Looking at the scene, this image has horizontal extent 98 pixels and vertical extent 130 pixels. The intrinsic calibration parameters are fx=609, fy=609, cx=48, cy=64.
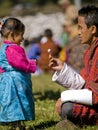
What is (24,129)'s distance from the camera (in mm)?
6535

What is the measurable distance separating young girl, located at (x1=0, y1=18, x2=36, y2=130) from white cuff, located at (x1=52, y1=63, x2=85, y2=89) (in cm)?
29

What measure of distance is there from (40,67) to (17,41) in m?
9.87

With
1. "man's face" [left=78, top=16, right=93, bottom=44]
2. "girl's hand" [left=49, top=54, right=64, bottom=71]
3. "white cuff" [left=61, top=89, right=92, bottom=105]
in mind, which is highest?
"man's face" [left=78, top=16, right=93, bottom=44]

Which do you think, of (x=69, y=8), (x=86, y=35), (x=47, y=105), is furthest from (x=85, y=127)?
(x=69, y=8)

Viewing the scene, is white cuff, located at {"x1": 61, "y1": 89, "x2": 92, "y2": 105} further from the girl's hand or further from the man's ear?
the man's ear

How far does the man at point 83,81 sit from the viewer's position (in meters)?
6.42

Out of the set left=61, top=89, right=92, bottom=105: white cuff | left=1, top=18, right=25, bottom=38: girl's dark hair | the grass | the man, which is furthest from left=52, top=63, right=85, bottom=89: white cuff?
left=1, top=18, right=25, bottom=38: girl's dark hair

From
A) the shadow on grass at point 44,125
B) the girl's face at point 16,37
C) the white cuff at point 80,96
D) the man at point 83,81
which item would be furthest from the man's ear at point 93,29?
the shadow on grass at point 44,125

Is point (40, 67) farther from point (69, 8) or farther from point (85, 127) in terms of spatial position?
point (85, 127)

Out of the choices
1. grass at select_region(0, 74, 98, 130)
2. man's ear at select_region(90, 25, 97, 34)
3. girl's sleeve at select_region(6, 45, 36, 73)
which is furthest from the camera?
grass at select_region(0, 74, 98, 130)

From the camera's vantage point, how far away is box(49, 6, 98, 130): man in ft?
21.1

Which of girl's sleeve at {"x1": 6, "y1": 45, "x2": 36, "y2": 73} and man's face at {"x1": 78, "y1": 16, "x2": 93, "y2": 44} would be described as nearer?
girl's sleeve at {"x1": 6, "y1": 45, "x2": 36, "y2": 73}

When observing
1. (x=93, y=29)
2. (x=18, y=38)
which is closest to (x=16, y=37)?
(x=18, y=38)

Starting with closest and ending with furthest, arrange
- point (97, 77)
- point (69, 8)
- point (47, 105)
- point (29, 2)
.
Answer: point (97, 77) < point (47, 105) < point (69, 8) < point (29, 2)
